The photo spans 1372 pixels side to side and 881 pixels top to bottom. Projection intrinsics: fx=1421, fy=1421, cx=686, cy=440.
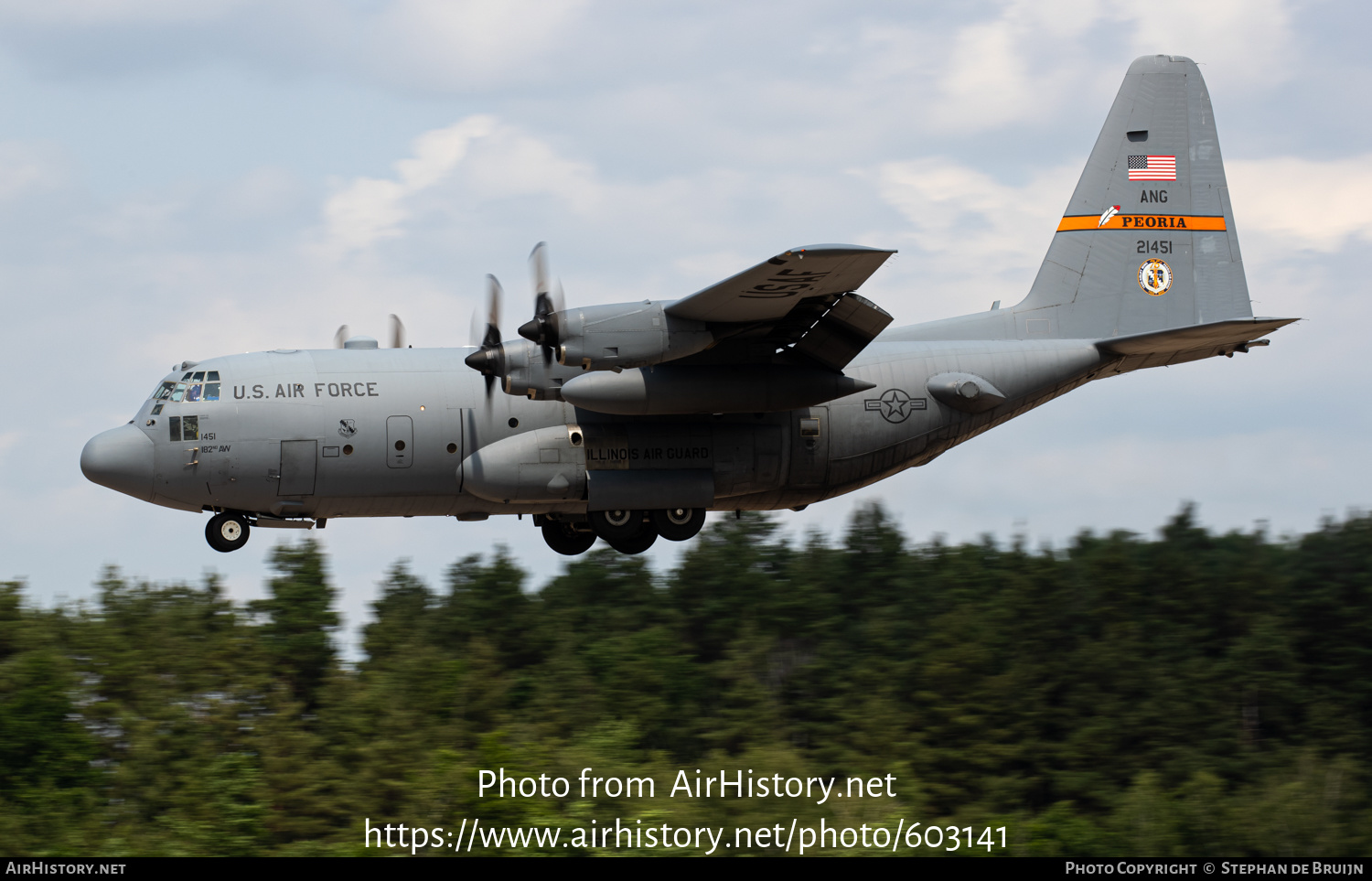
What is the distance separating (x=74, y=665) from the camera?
39.4 m

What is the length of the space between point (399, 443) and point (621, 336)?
3985mm

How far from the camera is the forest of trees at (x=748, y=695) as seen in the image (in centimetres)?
3456

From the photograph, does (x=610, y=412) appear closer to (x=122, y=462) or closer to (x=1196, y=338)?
(x=122, y=462)

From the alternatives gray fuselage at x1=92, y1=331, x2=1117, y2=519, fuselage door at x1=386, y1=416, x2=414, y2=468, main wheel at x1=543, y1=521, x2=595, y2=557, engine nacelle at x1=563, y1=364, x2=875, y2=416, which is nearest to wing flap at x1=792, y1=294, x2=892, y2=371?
engine nacelle at x1=563, y1=364, x2=875, y2=416

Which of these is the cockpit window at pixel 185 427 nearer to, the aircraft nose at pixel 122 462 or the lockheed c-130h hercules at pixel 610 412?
the lockheed c-130h hercules at pixel 610 412

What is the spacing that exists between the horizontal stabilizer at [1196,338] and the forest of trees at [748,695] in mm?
14737

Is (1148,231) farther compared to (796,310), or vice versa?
(1148,231)

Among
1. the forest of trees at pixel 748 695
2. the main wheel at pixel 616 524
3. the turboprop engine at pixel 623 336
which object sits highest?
the turboprop engine at pixel 623 336

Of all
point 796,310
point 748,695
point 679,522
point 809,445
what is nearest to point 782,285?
point 796,310

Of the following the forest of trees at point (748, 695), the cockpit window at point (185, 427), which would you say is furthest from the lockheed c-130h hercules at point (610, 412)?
the forest of trees at point (748, 695)

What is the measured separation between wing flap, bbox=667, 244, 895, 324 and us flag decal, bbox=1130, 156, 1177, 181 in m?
8.36

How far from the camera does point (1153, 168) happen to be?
2491 centimetres
